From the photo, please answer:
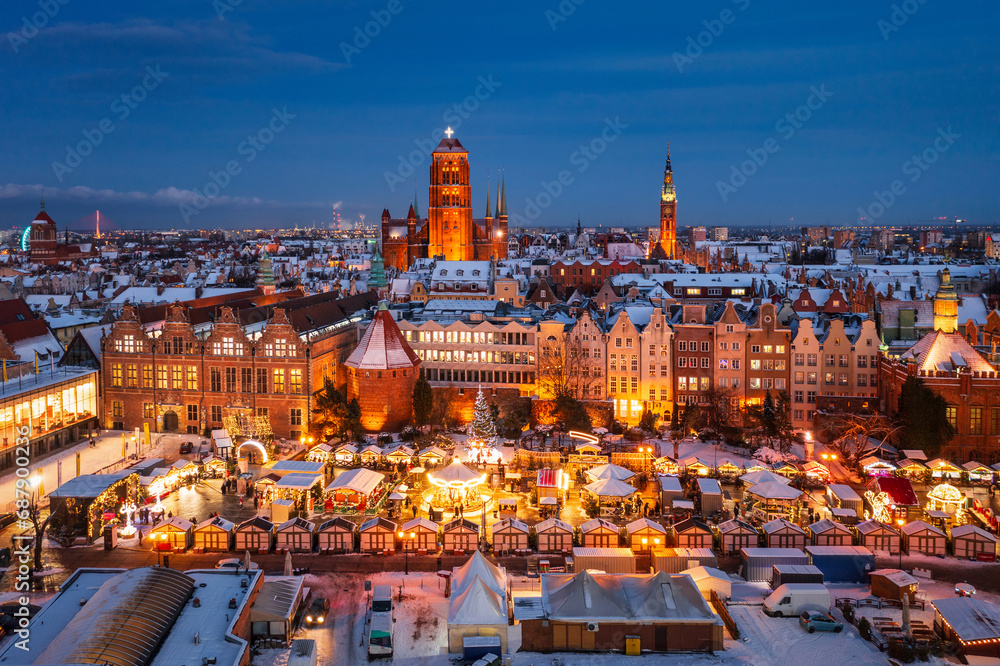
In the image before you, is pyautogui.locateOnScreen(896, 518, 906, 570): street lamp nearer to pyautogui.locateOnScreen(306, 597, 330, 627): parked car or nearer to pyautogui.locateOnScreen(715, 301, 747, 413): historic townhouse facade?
pyautogui.locateOnScreen(715, 301, 747, 413): historic townhouse facade

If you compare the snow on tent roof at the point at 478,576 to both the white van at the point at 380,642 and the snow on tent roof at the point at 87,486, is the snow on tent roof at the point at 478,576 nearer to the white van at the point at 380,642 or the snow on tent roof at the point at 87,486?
the white van at the point at 380,642

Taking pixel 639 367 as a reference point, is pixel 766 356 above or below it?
above

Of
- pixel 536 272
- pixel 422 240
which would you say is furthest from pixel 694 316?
pixel 422 240

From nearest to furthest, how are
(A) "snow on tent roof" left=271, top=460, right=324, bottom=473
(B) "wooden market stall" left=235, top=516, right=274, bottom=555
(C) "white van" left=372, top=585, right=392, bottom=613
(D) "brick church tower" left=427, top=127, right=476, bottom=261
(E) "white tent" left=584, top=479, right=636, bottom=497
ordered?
(C) "white van" left=372, top=585, right=392, bottom=613
(B) "wooden market stall" left=235, top=516, right=274, bottom=555
(E) "white tent" left=584, top=479, right=636, bottom=497
(A) "snow on tent roof" left=271, top=460, right=324, bottom=473
(D) "brick church tower" left=427, top=127, right=476, bottom=261

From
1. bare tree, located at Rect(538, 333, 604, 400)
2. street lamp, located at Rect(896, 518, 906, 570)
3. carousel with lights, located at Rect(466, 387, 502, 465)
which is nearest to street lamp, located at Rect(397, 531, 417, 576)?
carousel with lights, located at Rect(466, 387, 502, 465)

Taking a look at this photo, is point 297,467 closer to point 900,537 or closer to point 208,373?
point 208,373

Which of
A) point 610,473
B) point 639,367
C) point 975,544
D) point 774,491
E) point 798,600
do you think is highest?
point 639,367

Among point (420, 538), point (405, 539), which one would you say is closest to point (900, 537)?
point (420, 538)
